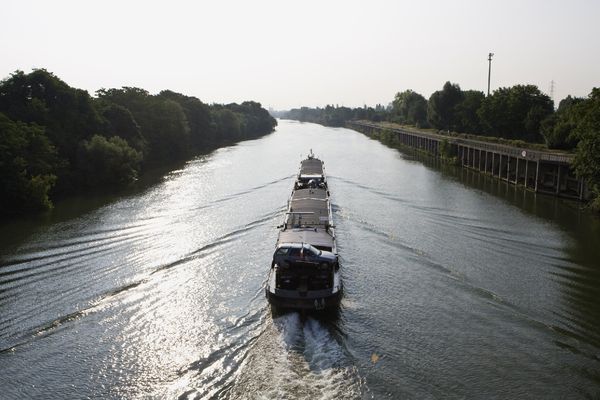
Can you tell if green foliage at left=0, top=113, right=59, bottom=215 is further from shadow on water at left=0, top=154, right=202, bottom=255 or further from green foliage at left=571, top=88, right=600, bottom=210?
green foliage at left=571, top=88, right=600, bottom=210

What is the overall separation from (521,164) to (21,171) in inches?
2341

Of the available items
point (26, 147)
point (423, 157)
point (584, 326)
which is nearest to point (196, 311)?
point (584, 326)

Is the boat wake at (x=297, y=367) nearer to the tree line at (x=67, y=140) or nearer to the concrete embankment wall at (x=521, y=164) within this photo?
the tree line at (x=67, y=140)

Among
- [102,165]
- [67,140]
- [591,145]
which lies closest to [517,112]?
[591,145]

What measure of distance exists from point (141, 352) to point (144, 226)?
21.2 metres

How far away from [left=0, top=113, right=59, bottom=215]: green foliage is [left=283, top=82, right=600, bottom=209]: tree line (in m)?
49.8

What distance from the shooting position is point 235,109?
645ft

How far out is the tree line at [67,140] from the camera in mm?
46188

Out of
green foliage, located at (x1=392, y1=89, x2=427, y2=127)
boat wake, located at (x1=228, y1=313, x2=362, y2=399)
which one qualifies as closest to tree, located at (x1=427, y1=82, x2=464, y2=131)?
green foliage, located at (x1=392, y1=89, x2=427, y2=127)

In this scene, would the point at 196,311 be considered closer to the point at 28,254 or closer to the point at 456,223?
the point at 28,254

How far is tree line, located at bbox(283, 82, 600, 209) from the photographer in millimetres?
42469

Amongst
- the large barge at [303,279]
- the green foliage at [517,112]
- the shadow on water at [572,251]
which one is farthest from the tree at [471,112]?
the large barge at [303,279]

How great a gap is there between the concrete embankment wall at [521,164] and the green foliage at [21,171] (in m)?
52.8

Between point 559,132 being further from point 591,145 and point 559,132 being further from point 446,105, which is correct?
point 446,105
